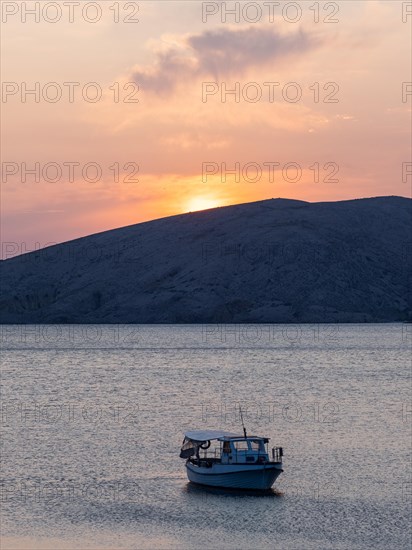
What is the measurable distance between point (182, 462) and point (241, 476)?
8.66 metres

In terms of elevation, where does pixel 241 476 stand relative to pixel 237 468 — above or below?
below

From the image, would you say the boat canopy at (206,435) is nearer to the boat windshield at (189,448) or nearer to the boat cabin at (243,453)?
the boat windshield at (189,448)

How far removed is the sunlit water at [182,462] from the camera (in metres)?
47.2

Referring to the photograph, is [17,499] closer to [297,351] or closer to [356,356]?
[356,356]

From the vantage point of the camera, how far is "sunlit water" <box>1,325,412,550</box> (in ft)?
155

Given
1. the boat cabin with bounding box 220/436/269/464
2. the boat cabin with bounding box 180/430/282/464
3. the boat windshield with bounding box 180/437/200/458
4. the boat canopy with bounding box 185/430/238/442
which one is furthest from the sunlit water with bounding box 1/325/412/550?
the boat canopy with bounding box 185/430/238/442

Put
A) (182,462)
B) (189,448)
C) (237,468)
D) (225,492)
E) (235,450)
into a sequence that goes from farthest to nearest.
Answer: (182,462), (189,448), (235,450), (237,468), (225,492)

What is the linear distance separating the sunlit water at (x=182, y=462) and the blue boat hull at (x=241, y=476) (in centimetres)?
78

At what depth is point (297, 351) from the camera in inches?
7657

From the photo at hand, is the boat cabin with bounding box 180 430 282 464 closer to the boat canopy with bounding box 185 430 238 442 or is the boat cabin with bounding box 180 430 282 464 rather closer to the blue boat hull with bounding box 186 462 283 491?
the boat canopy with bounding box 185 430 238 442

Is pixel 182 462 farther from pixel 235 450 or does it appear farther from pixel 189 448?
pixel 235 450

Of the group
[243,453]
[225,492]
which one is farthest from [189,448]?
[225,492]

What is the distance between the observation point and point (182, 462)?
64062 millimetres

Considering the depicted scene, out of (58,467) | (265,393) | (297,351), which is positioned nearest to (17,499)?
(58,467)
